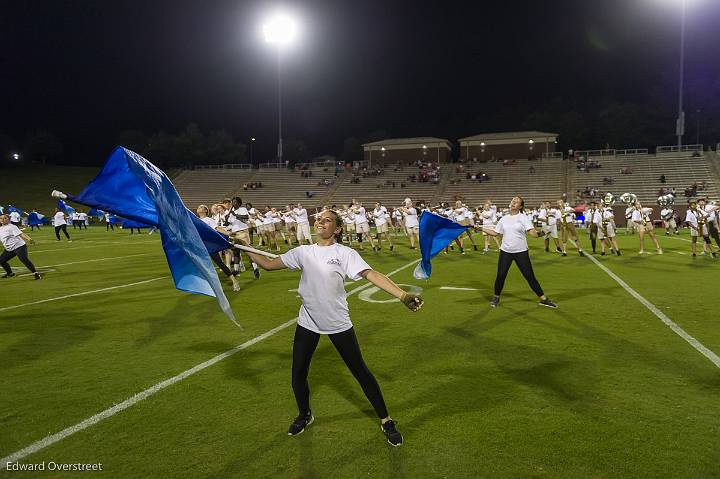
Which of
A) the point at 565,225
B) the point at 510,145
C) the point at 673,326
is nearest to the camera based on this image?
the point at 673,326

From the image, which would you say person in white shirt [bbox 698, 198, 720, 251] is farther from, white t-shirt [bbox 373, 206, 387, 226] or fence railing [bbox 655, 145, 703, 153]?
fence railing [bbox 655, 145, 703, 153]

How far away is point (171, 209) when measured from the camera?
13.7 feet

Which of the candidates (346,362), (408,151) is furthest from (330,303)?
(408,151)

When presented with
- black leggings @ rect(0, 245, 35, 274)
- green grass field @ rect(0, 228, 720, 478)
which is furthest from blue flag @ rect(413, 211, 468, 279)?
black leggings @ rect(0, 245, 35, 274)

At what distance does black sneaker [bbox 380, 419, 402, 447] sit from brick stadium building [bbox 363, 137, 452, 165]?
175 ft

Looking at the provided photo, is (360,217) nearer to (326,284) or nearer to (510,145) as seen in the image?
(326,284)

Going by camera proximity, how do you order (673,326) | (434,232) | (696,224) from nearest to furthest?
1. (673,326)
2. (434,232)
3. (696,224)

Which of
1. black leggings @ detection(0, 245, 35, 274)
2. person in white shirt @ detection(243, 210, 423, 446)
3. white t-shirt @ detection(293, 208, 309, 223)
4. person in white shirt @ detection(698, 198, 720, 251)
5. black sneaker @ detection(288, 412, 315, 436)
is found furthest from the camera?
white t-shirt @ detection(293, 208, 309, 223)

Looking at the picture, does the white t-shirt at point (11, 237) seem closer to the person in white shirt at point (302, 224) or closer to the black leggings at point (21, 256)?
the black leggings at point (21, 256)

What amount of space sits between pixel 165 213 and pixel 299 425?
7.08 ft

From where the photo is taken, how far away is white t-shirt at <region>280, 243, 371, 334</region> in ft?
12.3

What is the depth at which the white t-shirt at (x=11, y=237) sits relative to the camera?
11.6 metres

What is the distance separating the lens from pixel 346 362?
12.5 feet

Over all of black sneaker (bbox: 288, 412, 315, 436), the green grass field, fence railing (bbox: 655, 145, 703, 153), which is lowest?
the green grass field
